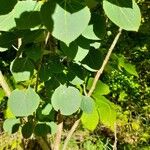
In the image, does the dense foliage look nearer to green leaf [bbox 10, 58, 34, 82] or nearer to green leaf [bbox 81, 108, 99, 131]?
green leaf [bbox 10, 58, 34, 82]

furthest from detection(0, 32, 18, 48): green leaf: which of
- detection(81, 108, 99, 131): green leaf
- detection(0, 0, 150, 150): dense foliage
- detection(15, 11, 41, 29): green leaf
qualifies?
detection(81, 108, 99, 131): green leaf

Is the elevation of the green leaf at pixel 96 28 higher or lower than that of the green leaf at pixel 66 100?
higher

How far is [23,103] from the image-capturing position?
971 mm

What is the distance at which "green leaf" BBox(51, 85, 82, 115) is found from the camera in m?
0.96

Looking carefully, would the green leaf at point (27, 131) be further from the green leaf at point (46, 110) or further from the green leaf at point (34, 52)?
the green leaf at point (34, 52)

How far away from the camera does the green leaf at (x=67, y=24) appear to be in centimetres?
76

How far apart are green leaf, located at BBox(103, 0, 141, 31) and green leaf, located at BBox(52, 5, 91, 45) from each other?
0.05m

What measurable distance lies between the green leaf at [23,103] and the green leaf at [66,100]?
43mm

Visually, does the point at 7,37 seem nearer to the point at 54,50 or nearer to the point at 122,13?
the point at 54,50

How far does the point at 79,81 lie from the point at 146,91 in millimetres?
3318

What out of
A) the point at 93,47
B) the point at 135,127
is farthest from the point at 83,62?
the point at 135,127

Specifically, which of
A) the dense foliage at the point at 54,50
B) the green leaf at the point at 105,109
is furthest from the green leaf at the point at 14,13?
the green leaf at the point at 105,109

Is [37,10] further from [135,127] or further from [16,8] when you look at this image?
[135,127]

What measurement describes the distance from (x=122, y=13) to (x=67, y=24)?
0.11 m
